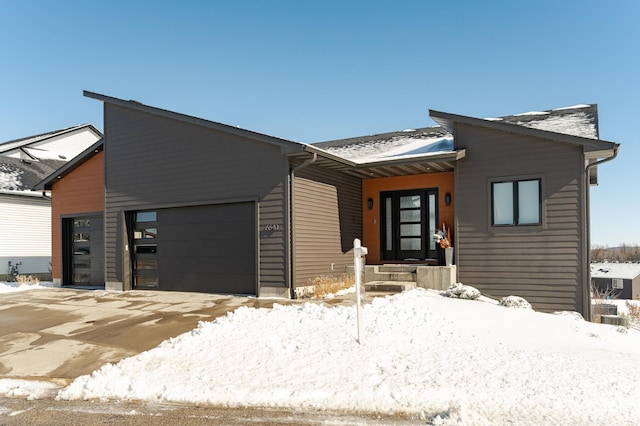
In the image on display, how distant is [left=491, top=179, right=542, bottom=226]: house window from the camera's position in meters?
10.1

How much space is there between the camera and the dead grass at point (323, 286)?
10031mm

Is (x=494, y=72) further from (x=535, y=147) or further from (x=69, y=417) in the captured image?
(x=69, y=417)

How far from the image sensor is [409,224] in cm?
1253

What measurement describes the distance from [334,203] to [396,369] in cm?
740

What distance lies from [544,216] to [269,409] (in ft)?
27.5

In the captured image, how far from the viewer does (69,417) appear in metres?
4.00

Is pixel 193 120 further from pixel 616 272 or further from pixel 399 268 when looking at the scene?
pixel 616 272

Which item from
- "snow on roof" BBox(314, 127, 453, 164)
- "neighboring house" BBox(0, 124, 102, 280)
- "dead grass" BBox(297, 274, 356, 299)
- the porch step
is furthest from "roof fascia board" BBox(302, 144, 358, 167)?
"neighboring house" BBox(0, 124, 102, 280)

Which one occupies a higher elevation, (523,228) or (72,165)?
(72,165)

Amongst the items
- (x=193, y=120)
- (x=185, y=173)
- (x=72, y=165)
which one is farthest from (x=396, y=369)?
(x=72, y=165)

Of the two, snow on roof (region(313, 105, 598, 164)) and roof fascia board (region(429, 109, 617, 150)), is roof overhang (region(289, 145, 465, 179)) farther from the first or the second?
roof fascia board (region(429, 109, 617, 150))

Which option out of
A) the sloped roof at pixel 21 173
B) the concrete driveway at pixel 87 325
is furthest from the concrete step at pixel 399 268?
the sloped roof at pixel 21 173

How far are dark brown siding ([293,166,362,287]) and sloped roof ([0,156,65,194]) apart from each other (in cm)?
1336

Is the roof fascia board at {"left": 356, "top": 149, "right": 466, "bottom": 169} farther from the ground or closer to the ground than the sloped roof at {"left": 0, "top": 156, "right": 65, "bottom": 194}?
closer to the ground
